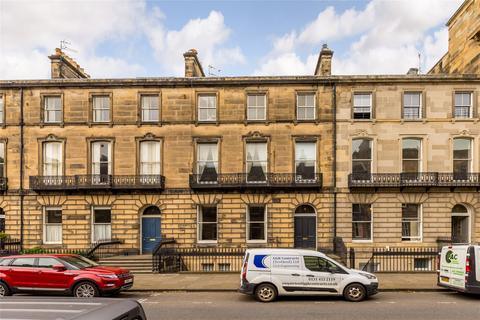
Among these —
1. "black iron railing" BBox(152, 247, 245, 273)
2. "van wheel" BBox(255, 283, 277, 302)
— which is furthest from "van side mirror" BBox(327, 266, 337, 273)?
"black iron railing" BBox(152, 247, 245, 273)

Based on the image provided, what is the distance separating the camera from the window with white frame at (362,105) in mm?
21391

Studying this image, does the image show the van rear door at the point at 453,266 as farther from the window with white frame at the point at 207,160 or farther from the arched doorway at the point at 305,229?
the window with white frame at the point at 207,160

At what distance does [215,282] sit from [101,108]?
519 inches

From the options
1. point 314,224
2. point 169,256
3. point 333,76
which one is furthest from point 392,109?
point 169,256

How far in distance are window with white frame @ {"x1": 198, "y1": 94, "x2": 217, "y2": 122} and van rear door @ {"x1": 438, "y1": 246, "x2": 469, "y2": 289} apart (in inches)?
556

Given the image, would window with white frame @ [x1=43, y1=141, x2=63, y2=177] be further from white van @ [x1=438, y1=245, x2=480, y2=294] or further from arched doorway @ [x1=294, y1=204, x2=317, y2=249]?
white van @ [x1=438, y1=245, x2=480, y2=294]

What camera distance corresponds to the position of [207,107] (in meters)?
21.8

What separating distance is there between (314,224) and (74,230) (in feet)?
48.0

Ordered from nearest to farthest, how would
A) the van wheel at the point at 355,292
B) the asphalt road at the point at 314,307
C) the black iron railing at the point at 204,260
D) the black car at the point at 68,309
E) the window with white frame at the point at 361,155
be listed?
the black car at the point at 68,309, the asphalt road at the point at 314,307, the van wheel at the point at 355,292, the black iron railing at the point at 204,260, the window with white frame at the point at 361,155

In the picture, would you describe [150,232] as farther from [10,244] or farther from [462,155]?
[462,155]

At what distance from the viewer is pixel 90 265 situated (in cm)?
1277

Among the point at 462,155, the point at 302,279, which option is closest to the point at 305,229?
the point at 302,279

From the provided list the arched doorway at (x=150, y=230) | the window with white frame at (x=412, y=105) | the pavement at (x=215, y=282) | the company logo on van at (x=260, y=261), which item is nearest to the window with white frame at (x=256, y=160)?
the arched doorway at (x=150, y=230)

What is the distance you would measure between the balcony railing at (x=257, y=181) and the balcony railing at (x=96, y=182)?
242 cm
